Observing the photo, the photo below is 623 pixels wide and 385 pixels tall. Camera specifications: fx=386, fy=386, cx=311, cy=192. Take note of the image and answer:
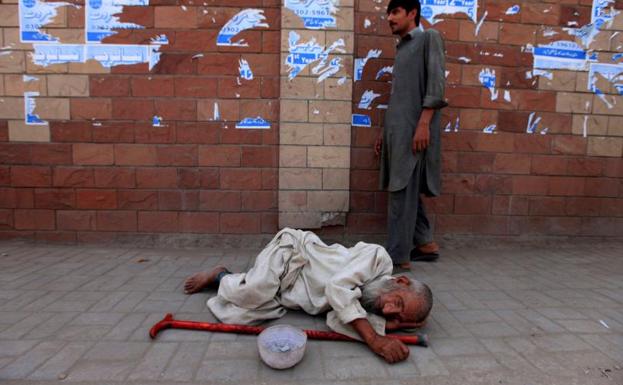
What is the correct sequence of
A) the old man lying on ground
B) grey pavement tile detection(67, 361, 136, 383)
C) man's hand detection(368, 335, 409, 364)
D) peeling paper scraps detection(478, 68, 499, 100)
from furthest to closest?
peeling paper scraps detection(478, 68, 499, 100)
the old man lying on ground
man's hand detection(368, 335, 409, 364)
grey pavement tile detection(67, 361, 136, 383)

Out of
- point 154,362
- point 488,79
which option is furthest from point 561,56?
point 154,362

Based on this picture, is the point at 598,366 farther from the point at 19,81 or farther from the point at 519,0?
the point at 19,81

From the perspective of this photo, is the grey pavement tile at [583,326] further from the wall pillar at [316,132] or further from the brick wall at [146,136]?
the brick wall at [146,136]

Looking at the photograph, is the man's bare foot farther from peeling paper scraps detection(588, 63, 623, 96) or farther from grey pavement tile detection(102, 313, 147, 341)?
peeling paper scraps detection(588, 63, 623, 96)

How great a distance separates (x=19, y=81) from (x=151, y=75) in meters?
1.33

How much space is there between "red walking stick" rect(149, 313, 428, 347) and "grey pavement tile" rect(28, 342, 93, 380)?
13.3 inches

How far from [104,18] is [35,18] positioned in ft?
2.24

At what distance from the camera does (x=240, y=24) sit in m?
3.79

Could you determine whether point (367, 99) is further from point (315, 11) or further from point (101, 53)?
point (101, 53)

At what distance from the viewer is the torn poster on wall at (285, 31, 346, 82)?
3.76m

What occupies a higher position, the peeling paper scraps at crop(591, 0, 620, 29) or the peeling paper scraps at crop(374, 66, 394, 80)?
the peeling paper scraps at crop(591, 0, 620, 29)

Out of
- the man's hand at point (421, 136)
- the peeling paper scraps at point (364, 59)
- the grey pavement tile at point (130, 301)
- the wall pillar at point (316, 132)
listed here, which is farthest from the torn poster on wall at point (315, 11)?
the grey pavement tile at point (130, 301)

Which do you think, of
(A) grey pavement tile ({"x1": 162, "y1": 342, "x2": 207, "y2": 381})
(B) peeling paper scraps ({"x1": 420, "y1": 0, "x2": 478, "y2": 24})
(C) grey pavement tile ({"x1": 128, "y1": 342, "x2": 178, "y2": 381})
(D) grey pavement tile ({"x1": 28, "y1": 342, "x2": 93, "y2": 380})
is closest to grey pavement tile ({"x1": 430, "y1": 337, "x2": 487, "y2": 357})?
(A) grey pavement tile ({"x1": 162, "y1": 342, "x2": 207, "y2": 381})

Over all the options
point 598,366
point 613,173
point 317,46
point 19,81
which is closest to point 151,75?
point 19,81
